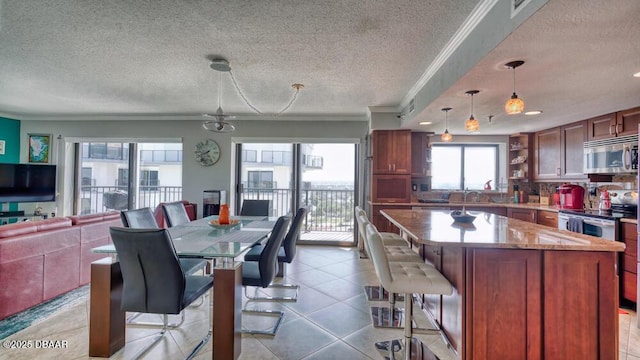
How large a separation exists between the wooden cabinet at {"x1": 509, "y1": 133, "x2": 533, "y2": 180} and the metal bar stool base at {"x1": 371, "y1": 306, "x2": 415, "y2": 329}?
3.69 metres

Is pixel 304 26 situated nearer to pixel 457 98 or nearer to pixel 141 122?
pixel 457 98

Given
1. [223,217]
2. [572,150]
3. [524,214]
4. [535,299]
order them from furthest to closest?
[524,214] < [572,150] < [223,217] < [535,299]

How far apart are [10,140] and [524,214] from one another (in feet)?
28.9

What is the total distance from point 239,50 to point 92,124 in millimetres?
4572

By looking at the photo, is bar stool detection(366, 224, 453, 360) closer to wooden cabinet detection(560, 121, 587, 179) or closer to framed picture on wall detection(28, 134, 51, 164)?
wooden cabinet detection(560, 121, 587, 179)

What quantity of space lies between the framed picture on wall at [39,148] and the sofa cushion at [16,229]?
155 inches

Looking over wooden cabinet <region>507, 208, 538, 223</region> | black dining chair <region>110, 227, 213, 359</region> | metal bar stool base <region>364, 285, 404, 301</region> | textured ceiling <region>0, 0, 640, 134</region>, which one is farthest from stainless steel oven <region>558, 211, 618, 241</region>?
black dining chair <region>110, 227, 213, 359</region>

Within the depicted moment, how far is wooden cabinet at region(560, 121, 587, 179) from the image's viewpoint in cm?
388

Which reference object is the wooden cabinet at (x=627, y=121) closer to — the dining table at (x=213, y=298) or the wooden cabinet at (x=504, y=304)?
the wooden cabinet at (x=504, y=304)

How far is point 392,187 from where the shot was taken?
4.72 m

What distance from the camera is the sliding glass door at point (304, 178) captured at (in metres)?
5.59

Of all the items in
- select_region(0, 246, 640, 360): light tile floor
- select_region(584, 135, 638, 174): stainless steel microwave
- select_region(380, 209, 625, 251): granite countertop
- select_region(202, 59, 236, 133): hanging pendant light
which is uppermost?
select_region(202, 59, 236, 133): hanging pendant light

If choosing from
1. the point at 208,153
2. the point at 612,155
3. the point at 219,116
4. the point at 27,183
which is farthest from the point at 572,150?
the point at 27,183

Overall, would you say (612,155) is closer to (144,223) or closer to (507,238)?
(507,238)
